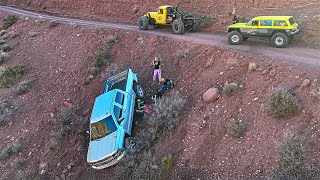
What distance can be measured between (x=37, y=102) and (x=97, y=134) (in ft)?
17.7

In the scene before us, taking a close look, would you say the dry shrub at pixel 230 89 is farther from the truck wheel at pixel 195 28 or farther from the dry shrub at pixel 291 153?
the truck wheel at pixel 195 28

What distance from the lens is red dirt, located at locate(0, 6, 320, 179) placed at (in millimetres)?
10508

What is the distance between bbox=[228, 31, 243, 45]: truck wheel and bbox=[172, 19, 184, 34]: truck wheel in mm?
3492

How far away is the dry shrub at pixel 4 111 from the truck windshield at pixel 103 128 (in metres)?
5.51

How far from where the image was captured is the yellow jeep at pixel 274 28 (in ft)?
48.4

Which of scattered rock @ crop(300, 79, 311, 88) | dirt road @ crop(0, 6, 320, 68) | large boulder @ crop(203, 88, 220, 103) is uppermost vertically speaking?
scattered rock @ crop(300, 79, 311, 88)

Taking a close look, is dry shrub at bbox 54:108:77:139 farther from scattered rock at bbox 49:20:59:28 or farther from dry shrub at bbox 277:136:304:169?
scattered rock at bbox 49:20:59:28

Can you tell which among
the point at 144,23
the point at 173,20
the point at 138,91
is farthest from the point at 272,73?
the point at 144,23

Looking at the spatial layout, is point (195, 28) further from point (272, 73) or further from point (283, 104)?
point (283, 104)

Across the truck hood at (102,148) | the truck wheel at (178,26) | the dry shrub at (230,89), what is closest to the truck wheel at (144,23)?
the truck wheel at (178,26)

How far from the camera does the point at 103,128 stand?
12406mm

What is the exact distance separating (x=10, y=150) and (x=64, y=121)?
247cm

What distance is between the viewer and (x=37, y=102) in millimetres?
16328

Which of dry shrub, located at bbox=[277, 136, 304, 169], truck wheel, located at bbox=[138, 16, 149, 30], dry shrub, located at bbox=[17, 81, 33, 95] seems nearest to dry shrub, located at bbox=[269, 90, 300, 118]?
dry shrub, located at bbox=[277, 136, 304, 169]
